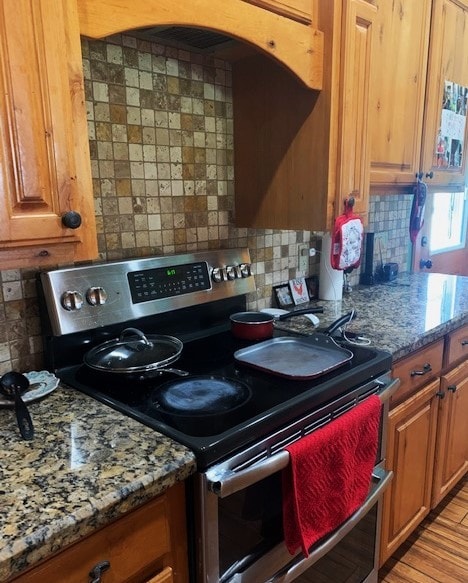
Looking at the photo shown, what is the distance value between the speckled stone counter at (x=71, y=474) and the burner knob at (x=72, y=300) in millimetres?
273

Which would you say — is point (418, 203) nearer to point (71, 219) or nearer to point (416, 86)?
point (416, 86)

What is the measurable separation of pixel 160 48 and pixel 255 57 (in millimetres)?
328

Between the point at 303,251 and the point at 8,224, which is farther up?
the point at 8,224

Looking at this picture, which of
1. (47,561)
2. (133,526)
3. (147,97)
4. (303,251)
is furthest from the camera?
(303,251)

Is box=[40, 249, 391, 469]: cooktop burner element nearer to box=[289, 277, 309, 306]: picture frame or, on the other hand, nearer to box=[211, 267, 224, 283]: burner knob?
box=[211, 267, 224, 283]: burner knob

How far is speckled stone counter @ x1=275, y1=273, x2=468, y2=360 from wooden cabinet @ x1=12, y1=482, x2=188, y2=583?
2.77ft

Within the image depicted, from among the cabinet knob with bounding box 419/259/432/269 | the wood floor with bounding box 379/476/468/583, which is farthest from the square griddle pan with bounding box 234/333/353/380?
the cabinet knob with bounding box 419/259/432/269

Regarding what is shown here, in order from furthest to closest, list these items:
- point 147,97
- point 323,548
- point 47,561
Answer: point 147,97 → point 323,548 → point 47,561

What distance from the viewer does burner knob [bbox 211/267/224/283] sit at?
5.25 feet

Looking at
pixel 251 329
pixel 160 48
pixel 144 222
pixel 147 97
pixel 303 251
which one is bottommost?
pixel 251 329

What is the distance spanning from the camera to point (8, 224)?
866 millimetres

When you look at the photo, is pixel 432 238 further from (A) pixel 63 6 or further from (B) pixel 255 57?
(A) pixel 63 6

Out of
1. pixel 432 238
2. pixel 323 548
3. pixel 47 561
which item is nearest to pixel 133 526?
pixel 47 561

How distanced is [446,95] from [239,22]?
1339mm
